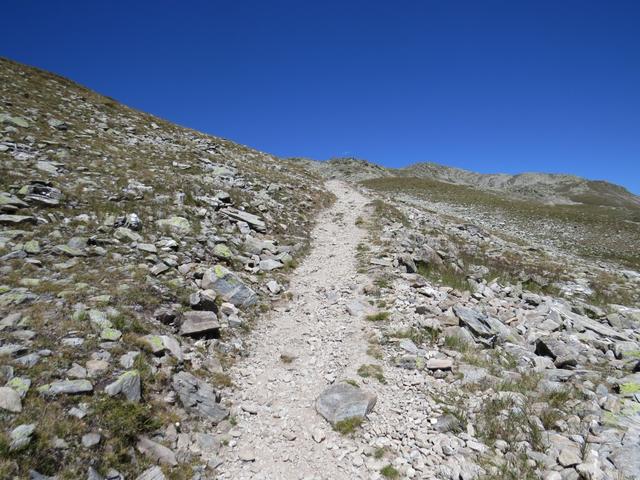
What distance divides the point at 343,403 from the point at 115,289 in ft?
24.3

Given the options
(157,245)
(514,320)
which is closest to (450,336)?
(514,320)

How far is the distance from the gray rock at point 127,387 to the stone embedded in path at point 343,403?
405cm

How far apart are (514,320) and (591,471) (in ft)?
24.1

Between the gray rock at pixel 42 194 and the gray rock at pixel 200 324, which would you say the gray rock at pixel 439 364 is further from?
the gray rock at pixel 42 194

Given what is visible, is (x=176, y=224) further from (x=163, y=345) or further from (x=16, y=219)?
(x=163, y=345)

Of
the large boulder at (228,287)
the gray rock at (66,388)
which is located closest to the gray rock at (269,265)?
the large boulder at (228,287)

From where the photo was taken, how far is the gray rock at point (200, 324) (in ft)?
32.8

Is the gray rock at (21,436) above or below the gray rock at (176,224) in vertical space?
below

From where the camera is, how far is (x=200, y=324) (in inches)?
406

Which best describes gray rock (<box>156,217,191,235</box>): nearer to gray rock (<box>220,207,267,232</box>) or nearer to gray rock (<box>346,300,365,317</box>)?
gray rock (<box>220,207,267,232</box>)

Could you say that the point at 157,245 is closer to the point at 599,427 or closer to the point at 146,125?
the point at 599,427

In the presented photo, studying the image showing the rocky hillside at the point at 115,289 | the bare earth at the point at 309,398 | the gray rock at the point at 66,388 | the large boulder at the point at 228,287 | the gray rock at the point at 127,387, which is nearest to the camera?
the rocky hillside at the point at 115,289

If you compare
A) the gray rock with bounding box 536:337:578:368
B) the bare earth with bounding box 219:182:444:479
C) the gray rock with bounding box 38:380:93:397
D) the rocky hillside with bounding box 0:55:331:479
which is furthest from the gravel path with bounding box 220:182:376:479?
the gray rock with bounding box 536:337:578:368

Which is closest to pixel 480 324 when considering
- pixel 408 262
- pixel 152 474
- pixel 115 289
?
pixel 408 262
